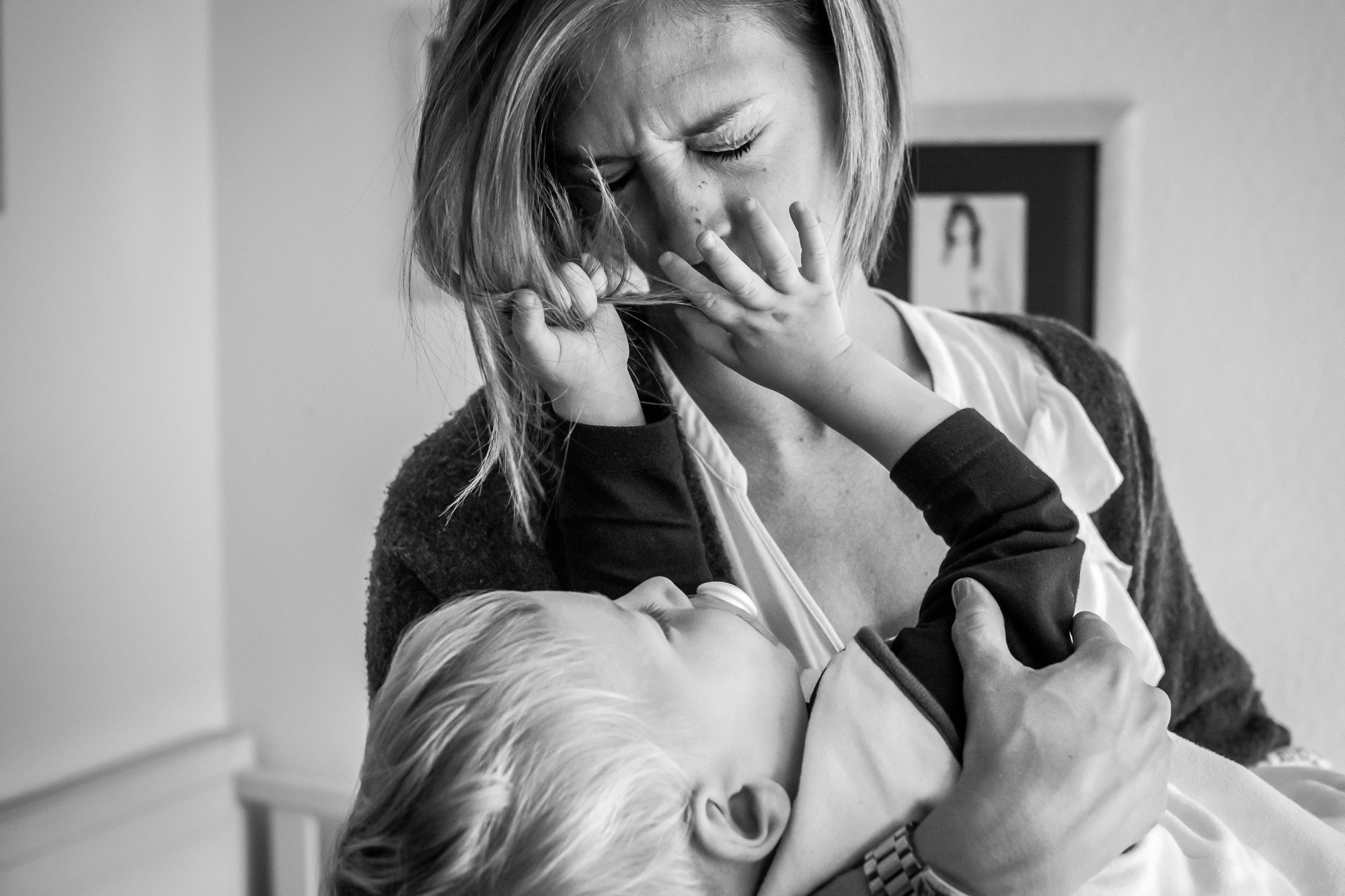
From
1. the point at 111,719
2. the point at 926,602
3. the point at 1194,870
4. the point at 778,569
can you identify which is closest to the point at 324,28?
the point at 111,719

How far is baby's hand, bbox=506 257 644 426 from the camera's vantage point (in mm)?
728

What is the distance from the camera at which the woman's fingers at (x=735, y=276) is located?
63 centimetres

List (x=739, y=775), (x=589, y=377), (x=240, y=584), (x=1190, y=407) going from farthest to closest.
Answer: (x=240, y=584)
(x=1190, y=407)
(x=589, y=377)
(x=739, y=775)

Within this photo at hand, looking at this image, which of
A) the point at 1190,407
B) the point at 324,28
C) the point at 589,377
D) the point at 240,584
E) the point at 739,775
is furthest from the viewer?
the point at 240,584

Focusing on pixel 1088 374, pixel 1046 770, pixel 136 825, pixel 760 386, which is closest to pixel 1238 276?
pixel 1088 374

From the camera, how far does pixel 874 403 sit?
73 centimetres

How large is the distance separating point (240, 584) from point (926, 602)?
1610mm

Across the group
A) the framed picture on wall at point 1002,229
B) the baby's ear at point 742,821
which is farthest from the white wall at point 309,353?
the baby's ear at point 742,821

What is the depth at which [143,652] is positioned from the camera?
1778 millimetres

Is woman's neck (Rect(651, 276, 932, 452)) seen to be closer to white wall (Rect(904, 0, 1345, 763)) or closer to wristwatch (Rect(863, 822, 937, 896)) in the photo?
wristwatch (Rect(863, 822, 937, 896))

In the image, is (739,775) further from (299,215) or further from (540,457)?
(299,215)

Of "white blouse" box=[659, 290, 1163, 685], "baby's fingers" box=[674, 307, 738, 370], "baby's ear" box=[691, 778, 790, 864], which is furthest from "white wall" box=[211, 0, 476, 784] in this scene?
"baby's ear" box=[691, 778, 790, 864]

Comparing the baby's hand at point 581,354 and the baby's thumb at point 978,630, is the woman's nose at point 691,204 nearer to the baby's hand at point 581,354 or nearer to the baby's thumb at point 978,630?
the baby's hand at point 581,354

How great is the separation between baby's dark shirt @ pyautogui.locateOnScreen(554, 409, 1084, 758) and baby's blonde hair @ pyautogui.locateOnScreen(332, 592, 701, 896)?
0.50ft
